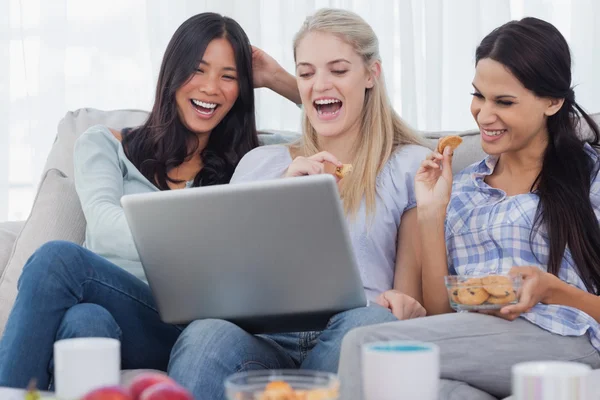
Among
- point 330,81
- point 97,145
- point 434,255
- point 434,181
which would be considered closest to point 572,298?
point 434,255

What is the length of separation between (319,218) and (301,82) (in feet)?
2.64

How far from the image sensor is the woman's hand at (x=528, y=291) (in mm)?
1607

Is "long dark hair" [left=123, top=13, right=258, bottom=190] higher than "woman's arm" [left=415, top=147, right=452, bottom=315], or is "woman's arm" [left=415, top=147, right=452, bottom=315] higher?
"long dark hair" [left=123, top=13, right=258, bottom=190]

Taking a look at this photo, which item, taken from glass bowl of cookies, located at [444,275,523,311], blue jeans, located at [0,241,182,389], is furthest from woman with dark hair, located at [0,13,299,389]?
glass bowl of cookies, located at [444,275,523,311]

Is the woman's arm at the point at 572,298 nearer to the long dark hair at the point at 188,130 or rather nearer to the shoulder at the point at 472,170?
the shoulder at the point at 472,170

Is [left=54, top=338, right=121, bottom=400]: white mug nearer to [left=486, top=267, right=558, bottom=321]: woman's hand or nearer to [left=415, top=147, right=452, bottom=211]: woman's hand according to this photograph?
[left=486, top=267, right=558, bottom=321]: woman's hand

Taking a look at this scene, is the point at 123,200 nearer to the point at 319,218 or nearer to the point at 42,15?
the point at 319,218

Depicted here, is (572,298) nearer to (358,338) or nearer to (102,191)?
(358,338)

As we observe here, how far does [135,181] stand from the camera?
90.4 inches

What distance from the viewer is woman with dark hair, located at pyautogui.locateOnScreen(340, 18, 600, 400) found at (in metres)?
1.71

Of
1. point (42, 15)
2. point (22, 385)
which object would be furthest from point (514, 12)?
point (22, 385)

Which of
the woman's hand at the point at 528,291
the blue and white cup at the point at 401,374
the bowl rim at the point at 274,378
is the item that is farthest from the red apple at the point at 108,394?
the woman's hand at the point at 528,291

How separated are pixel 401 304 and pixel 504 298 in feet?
1.02

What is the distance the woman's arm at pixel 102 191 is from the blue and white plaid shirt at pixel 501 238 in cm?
79
